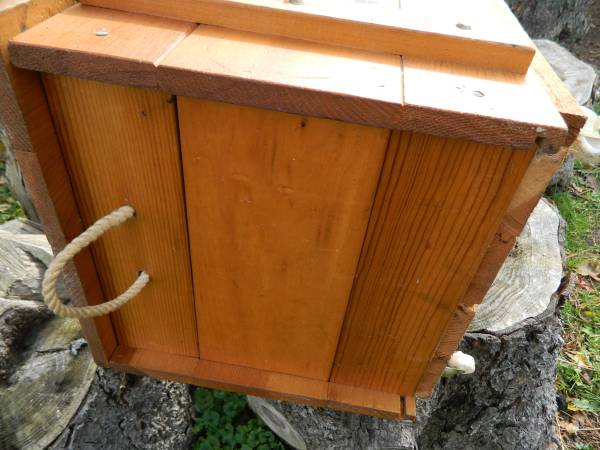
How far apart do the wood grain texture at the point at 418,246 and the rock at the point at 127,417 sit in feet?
1.72

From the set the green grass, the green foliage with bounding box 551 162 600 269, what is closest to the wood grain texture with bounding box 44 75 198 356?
the green grass

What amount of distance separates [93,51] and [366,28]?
0.37m

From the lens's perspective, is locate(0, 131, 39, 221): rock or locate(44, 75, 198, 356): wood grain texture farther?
locate(0, 131, 39, 221): rock

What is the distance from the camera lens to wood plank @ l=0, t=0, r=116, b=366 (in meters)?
0.62

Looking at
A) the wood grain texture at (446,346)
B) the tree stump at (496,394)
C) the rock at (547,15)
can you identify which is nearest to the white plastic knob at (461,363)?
the wood grain texture at (446,346)

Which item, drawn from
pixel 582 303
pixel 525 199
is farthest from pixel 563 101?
pixel 582 303

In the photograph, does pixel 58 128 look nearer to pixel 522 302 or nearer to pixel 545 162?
pixel 545 162

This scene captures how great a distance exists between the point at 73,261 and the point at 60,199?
14 cm

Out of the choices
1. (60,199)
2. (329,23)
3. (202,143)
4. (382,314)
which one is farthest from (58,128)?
(382,314)

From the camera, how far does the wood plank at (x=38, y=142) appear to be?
62cm

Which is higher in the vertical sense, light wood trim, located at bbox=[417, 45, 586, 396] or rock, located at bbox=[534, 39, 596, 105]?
light wood trim, located at bbox=[417, 45, 586, 396]

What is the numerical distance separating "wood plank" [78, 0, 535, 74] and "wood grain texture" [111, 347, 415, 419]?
706mm

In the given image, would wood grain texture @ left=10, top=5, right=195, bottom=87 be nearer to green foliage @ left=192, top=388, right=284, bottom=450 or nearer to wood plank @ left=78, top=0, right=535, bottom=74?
wood plank @ left=78, top=0, right=535, bottom=74

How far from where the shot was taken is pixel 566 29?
385cm
